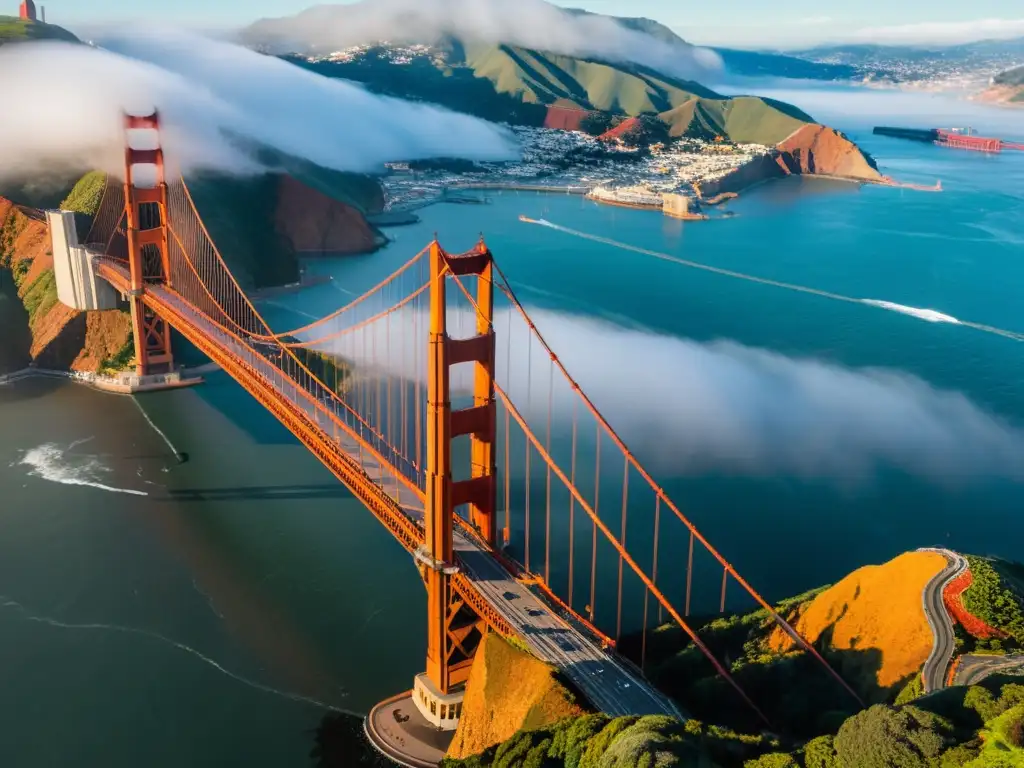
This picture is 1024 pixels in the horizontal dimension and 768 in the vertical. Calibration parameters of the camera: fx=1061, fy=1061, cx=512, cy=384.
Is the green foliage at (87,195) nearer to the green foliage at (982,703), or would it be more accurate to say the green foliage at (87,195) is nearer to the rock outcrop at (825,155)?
the green foliage at (982,703)

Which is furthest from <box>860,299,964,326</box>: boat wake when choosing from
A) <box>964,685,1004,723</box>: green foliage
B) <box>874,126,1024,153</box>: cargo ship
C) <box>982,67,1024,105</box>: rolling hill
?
<box>982,67,1024,105</box>: rolling hill

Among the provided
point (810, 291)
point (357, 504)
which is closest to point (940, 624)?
point (357, 504)

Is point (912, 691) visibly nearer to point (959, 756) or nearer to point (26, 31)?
point (959, 756)

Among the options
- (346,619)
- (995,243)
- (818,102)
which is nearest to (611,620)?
(346,619)

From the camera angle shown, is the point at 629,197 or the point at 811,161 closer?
the point at 629,197

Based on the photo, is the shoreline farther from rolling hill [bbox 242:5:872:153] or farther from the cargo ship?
the cargo ship

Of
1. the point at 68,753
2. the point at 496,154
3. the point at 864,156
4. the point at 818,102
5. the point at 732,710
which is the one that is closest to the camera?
the point at 732,710

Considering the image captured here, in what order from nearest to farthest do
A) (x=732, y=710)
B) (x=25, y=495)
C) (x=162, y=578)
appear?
(x=732, y=710) → (x=162, y=578) → (x=25, y=495)

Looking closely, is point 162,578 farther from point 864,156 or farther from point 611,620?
point 864,156
